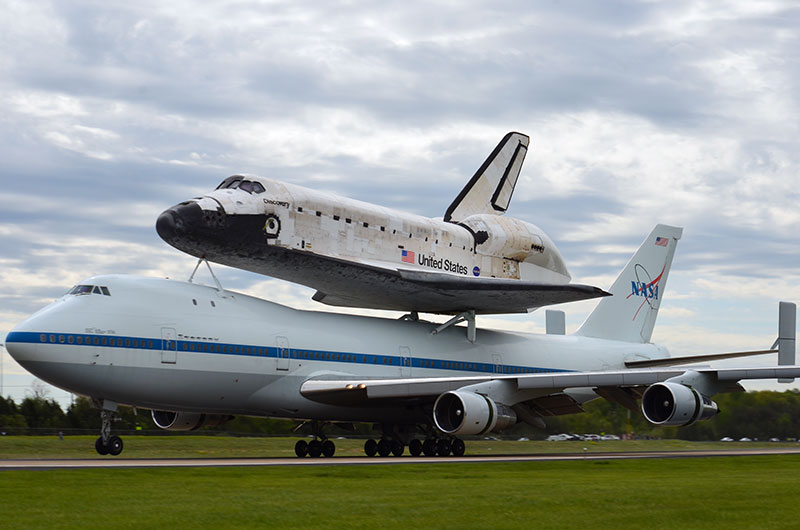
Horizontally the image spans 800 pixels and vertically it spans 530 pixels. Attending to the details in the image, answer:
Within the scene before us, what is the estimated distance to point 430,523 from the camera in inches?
405

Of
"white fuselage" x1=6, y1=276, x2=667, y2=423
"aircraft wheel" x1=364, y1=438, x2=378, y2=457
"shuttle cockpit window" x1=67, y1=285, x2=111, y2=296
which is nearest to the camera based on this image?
"white fuselage" x1=6, y1=276, x2=667, y2=423

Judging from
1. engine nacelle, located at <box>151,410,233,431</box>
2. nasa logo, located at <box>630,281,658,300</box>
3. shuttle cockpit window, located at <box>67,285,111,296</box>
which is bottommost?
engine nacelle, located at <box>151,410,233,431</box>

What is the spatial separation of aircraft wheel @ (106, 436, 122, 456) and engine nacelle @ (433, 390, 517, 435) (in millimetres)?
8217

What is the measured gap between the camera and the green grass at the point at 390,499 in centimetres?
1043

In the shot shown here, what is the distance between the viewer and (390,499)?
41.0ft

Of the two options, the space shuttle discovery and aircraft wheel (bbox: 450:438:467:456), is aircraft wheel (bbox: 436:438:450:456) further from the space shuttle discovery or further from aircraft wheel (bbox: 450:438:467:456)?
the space shuttle discovery

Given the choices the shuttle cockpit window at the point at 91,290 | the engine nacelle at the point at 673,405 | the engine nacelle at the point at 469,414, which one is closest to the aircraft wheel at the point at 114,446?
the shuttle cockpit window at the point at 91,290

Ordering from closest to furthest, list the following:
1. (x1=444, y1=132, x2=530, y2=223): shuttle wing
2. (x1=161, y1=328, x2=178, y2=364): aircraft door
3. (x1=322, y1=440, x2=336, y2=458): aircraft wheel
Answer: (x1=161, y1=328, x2=178, y2=364): aircraft door < (x1=322, y1=440, x2=336, y2=458): aircraft wheel < (x1=444, y1=132, x2=530, y2=223): shuttle wing

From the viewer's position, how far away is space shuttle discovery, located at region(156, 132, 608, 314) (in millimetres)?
25156

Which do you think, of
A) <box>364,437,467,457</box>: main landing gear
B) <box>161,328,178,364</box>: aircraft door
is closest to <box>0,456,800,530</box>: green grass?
<box>161,328,178,364</box>: aircraft door

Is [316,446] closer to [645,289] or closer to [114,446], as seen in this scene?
[114,446]

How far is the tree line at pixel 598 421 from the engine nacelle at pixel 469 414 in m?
18.2

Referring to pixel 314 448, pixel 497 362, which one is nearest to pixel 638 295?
pixel 497 362

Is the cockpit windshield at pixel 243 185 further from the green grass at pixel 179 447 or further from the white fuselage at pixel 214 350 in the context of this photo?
the green grass at pixel 179 447
